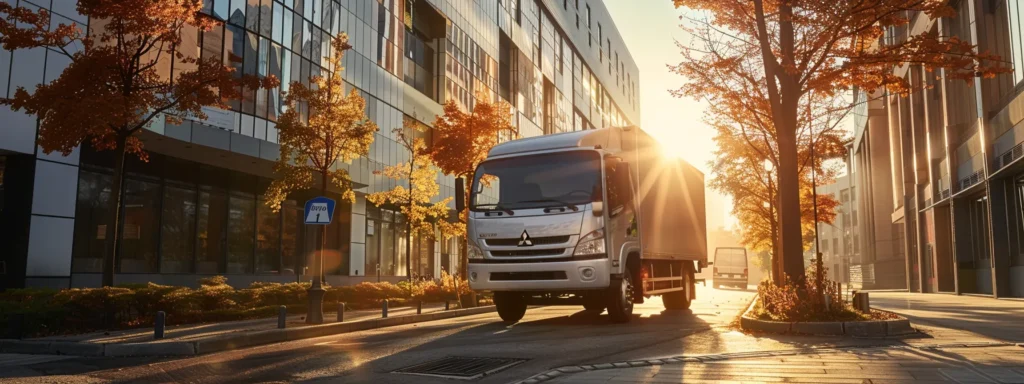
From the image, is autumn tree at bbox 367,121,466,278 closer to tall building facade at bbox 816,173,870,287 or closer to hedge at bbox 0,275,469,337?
hedge at bbox 0,275,469,337

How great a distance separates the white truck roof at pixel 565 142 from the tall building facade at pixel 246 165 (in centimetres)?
521

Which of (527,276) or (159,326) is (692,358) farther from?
(159,326)

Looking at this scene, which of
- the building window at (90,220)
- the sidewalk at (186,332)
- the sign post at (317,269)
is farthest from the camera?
the building window at (90,220)

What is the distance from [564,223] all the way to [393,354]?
160 inches

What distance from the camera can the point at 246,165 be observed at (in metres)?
26.4

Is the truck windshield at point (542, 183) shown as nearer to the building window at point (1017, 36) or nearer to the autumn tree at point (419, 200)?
the autumn tree at point (419, 200)

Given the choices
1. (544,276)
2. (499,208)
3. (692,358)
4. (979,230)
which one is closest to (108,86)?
(499,208)

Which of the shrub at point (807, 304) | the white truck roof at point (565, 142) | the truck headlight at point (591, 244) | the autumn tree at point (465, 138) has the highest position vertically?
the autumn tree at point (465, 138)

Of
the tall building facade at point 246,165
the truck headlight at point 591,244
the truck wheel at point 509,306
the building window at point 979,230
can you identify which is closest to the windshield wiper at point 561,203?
the truck headlight at point 591,244

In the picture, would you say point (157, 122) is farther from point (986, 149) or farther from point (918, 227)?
point (918, 227)

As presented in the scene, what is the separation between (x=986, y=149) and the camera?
26.5 metres

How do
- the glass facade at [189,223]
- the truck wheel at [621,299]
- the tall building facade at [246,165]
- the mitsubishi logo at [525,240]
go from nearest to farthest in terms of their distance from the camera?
1. the mitsubishi logo at [525,240]
2. the truck wheel at [621,299]
3. the tall building facade at [246,165]
4. the glass facade at [189,223]

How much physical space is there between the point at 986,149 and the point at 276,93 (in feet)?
83.9

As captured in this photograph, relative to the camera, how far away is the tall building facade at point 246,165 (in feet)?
62.6
